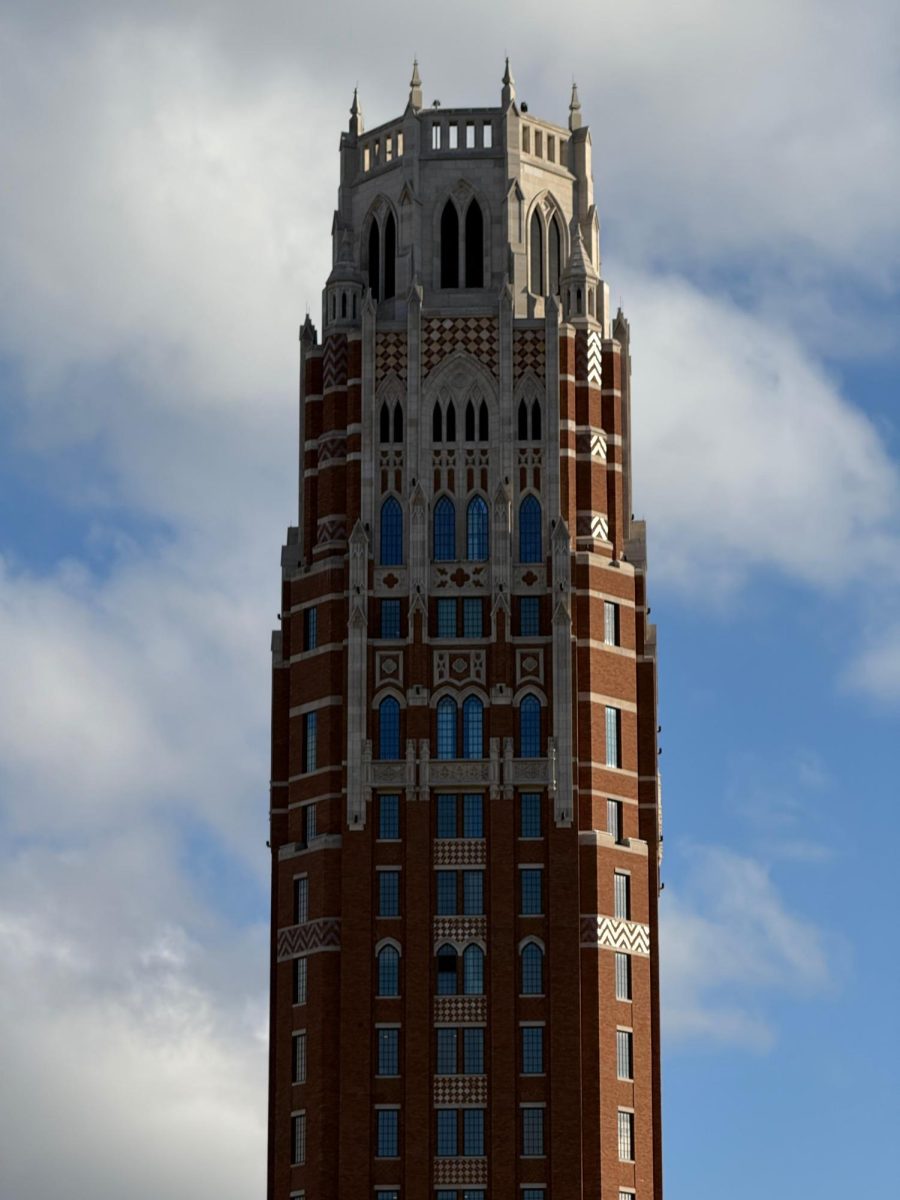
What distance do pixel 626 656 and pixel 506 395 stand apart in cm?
1550

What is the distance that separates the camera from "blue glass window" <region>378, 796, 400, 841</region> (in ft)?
616

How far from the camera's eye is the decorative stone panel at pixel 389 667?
190 meters

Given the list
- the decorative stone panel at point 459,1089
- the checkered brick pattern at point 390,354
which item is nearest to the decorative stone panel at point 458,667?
the checkered brick pattern at point 390,354

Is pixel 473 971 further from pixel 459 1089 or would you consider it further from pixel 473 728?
pixel 473 728

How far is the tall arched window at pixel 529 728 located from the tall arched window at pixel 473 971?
10682 millimetres

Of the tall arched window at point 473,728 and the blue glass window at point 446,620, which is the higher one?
the blue glass window at point 446,620

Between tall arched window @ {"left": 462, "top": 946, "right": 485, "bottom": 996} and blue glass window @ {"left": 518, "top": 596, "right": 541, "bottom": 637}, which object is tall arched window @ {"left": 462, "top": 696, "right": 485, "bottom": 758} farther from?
tall arched window @ {"left": 462, "top": 946, "right": 485, "bottom": 996}

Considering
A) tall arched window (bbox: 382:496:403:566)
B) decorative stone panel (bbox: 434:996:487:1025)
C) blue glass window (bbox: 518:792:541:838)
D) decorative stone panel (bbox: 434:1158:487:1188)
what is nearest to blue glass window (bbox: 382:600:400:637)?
tall arched window (bbox: 382:496:403:566)

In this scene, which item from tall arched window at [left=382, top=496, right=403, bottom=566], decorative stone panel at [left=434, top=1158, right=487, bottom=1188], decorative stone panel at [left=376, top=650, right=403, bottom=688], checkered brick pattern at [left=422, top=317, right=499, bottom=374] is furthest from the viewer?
checkered brick pattern at [left=422, top=317, right=499, bottom=374]

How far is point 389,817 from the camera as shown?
188250mm

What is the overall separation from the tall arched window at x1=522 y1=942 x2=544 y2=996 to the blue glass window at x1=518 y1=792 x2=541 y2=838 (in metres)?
5.89

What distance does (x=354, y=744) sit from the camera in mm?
189125

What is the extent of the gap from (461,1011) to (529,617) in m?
21.4

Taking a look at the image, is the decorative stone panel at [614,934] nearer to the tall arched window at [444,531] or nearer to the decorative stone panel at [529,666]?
the decorative stone panel at [529,666]
